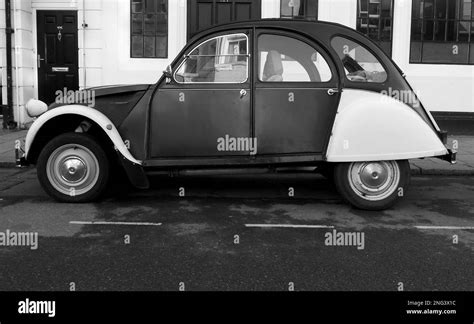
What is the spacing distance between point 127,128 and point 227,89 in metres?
1.22

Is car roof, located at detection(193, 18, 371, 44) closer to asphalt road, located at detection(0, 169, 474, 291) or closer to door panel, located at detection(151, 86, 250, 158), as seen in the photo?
door panel, located at detection(151, 86, 250, 158)

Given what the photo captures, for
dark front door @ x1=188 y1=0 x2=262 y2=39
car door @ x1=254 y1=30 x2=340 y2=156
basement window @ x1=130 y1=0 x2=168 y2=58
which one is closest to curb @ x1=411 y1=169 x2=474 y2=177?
car door @ x1=254 y1=30 x2=340 y2=156

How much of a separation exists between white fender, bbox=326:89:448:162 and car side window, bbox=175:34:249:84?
121cm

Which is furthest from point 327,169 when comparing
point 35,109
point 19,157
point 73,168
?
point 19,157

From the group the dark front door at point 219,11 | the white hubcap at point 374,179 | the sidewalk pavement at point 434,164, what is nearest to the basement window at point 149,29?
the dark front door at point 219,11

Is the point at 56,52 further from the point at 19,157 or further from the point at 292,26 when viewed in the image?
the point at 292,26

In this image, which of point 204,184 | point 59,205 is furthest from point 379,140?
point 59,205

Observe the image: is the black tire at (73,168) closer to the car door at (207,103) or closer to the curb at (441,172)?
the car door at (207,103)

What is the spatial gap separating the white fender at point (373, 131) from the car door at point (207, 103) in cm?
103

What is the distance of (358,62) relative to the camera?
6000 mm
